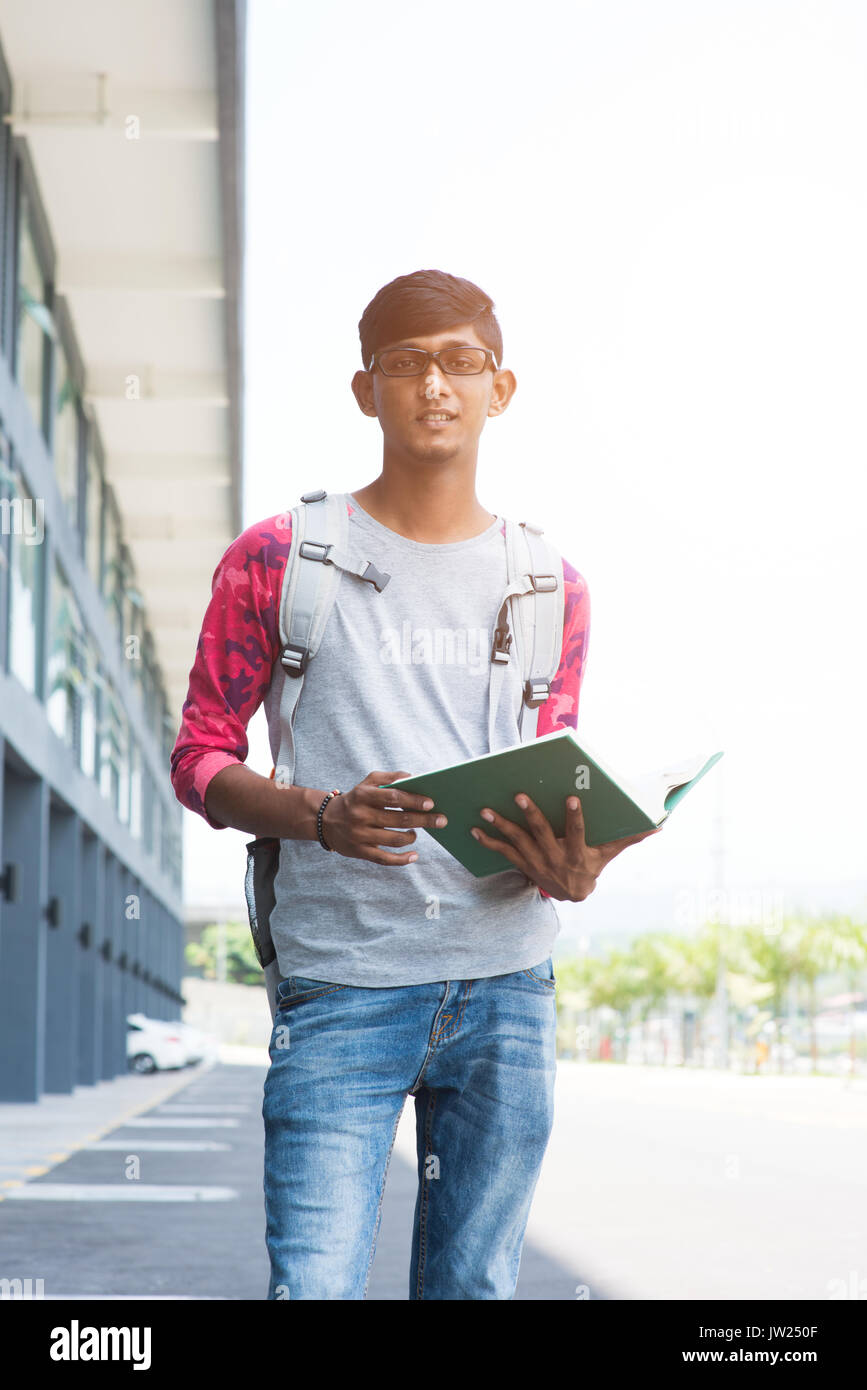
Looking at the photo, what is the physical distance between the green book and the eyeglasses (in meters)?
0.64

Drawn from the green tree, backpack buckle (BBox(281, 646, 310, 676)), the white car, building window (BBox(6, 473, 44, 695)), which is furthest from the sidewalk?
the green tree

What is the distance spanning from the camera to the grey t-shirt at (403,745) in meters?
2.17

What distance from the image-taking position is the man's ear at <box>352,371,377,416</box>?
2.44 metres

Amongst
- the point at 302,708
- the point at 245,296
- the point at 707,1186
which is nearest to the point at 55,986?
the point at 245,296

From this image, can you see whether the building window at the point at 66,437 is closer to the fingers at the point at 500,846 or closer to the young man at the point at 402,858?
the young man at the point at 402,858

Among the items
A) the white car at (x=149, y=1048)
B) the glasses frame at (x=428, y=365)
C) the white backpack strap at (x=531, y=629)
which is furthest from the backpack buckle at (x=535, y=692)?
the white car at (x=149, y=1048)

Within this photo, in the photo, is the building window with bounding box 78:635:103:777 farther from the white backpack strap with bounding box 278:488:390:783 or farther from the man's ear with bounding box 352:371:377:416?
the white backpack strap with bounding box 278:488:390:783

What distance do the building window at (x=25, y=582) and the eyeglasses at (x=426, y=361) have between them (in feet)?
42.4

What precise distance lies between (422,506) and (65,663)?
17.4 metres

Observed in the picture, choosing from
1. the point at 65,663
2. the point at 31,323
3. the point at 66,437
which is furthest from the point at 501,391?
the point at 66,437

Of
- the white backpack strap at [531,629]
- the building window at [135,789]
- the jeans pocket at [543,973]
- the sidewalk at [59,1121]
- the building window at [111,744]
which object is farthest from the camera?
the building window at [135,789]

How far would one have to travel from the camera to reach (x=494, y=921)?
2199mm
